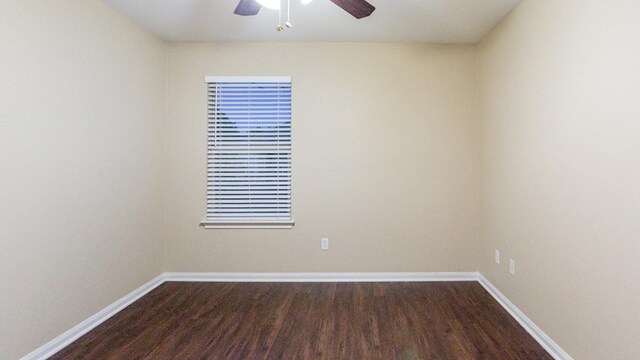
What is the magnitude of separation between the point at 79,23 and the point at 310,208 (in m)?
2.54

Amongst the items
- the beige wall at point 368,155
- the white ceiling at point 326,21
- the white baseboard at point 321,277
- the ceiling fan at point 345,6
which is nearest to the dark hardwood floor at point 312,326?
the white baseboard at point 321,277

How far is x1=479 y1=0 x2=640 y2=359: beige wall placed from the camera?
1.54 m

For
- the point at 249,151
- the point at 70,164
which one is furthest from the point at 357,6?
the point at 70,164

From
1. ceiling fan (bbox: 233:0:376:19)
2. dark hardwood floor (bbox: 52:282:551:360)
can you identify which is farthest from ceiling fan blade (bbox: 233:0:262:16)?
dark hardwood floor (bbox: 52:282:551:360)

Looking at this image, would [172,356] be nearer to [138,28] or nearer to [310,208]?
[310,208]

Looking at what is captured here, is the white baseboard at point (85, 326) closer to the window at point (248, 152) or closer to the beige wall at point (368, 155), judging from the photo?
the beige wall at point (368, 155)

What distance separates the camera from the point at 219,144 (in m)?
3.38

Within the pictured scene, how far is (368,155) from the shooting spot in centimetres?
333

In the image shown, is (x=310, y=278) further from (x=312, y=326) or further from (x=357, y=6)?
(x=357, y=6)

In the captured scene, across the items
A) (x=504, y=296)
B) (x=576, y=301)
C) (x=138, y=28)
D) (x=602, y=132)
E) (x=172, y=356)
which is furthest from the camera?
(x=138, y=28)

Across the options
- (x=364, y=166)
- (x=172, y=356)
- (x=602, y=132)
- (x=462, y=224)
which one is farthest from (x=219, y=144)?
(x=602, y=132)

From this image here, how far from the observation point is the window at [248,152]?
11.0ft

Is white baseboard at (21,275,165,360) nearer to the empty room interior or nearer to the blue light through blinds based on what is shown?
the empty room interior

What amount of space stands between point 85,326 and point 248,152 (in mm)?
2060
